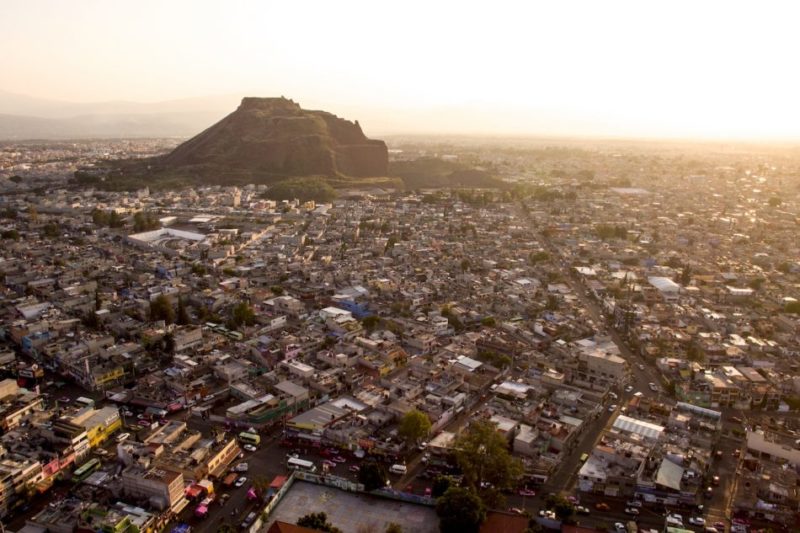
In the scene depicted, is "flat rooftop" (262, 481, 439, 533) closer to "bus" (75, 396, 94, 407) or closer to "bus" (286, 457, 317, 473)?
"bus" (286, 457, 317, 473)

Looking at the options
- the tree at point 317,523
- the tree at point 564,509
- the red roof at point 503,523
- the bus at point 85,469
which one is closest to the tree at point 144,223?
the bus at point 85,469

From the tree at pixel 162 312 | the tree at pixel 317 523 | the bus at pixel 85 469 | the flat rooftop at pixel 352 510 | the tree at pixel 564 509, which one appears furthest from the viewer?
the tree at pixel 162 312

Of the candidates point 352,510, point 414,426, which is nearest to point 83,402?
point 352,510

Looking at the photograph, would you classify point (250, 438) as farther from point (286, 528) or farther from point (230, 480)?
point (286, 528)

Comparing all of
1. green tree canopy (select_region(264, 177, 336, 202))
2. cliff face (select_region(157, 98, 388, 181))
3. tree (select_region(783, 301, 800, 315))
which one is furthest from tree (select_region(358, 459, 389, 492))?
cliff face (select_region(157, 98, 388, 181))

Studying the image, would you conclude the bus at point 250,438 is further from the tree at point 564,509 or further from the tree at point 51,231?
the tree at point 51,231

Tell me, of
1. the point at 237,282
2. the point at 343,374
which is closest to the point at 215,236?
the point at 237,282
